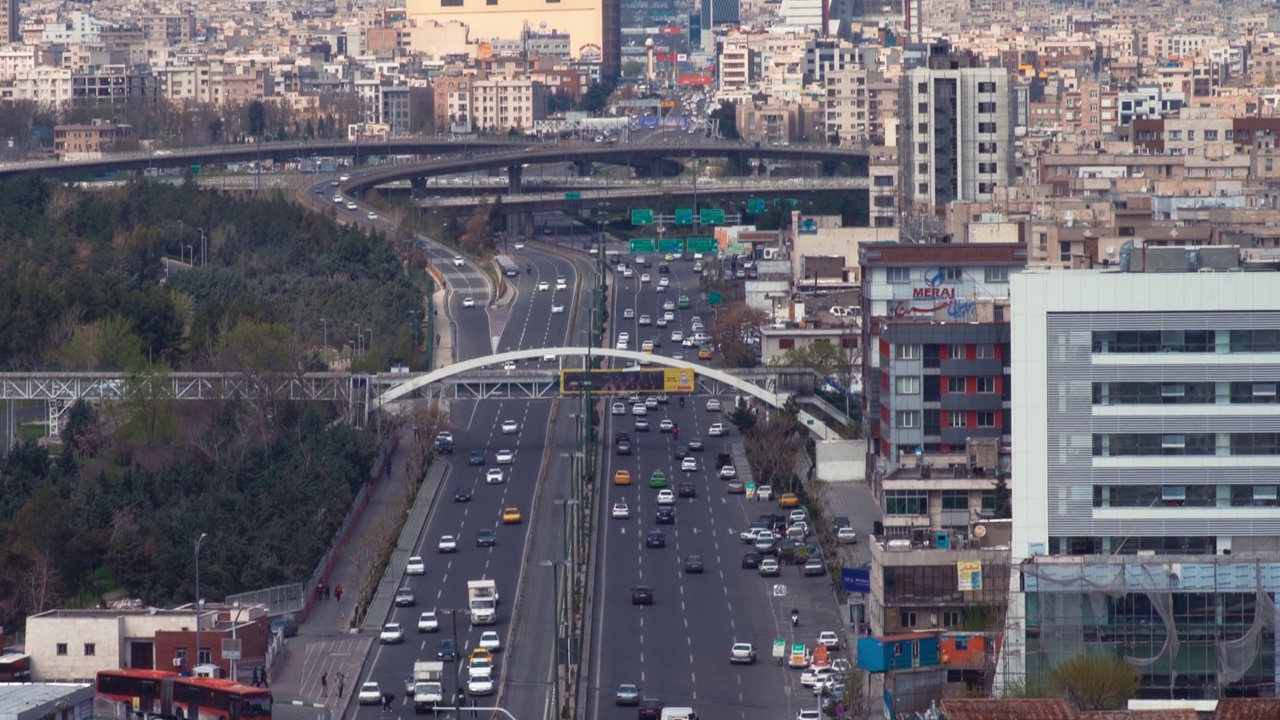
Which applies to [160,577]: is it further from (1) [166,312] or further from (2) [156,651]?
(1) [166,312]

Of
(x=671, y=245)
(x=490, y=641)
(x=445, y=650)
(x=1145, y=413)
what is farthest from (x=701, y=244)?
(x=1145, y=413)

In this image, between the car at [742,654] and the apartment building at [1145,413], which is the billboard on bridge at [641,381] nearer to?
the car at [742,654]

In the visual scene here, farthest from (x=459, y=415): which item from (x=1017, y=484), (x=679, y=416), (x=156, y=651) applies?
(x=1017, y=484)

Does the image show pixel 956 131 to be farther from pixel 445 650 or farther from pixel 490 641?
pixel 445 650

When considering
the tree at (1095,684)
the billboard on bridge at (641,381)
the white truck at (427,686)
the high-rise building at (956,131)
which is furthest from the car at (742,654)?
the high-rise building at (956,131)

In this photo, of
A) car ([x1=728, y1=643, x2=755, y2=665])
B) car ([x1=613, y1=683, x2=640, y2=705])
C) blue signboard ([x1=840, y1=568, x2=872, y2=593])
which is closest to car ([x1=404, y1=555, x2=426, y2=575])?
blue signboard ([x1=840, y1=568, x2=872, y2=593])

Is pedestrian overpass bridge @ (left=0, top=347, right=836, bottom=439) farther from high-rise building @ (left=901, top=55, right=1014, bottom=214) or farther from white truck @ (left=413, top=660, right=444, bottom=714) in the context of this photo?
white truck @ (left=413, top=660, right=444, bottom=714)
